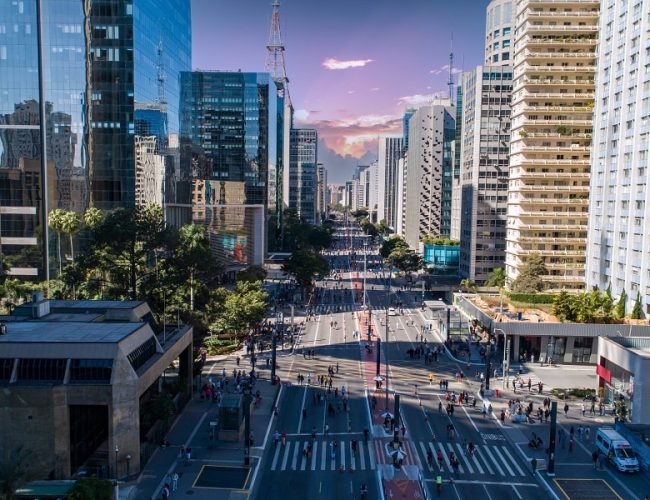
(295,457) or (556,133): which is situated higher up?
(556,133)

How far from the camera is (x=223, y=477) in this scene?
3806 centimetres

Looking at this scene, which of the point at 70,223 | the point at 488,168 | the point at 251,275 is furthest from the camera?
the point at 488,168

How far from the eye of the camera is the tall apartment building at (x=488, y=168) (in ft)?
355

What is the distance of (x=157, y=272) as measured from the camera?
65.4 meters

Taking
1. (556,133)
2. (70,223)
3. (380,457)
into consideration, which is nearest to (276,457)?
(380,457)

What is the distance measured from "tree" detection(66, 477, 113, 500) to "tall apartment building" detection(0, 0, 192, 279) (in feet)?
187

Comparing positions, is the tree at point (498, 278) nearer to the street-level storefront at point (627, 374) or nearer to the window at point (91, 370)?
the street-level storefront at point (627, 374)

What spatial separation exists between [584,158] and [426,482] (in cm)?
6497

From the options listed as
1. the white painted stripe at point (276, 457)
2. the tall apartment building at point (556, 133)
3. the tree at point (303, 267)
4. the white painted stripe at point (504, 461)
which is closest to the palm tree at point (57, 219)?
the tree at point (303, 267)

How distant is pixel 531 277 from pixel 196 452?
185ft

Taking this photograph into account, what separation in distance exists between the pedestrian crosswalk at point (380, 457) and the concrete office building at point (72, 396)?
10079 mm

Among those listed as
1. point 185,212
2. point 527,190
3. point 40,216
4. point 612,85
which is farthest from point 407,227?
point 40,216

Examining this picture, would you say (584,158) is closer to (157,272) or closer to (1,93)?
(157,272)

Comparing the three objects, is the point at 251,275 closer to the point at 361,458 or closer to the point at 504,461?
the point at 361,458
